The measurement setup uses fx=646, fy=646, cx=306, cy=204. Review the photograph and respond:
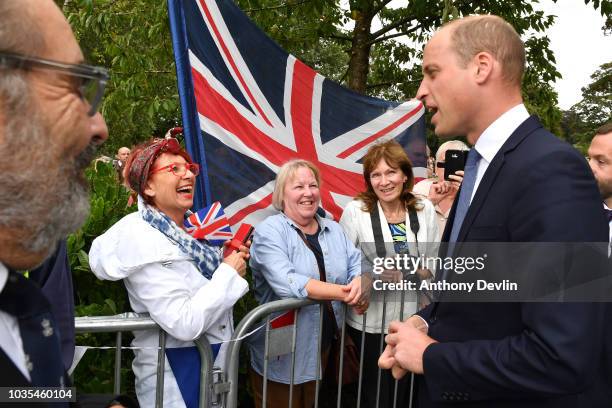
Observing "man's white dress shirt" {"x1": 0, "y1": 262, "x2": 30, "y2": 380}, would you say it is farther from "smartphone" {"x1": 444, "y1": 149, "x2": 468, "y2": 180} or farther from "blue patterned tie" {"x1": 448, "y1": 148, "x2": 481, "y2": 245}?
"smartphone" {"x1": 444, "y1": 149, "x2": 468, "y2": 180}

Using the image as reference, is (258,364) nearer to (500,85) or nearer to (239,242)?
(239,242)

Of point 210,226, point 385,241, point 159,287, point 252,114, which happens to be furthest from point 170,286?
point 252,114

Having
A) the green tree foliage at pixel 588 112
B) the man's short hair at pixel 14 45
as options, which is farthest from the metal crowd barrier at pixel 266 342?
the green tree foliage at pixel 588 112

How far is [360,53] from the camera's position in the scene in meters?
9.61

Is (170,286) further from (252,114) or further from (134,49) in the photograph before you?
(134,49)

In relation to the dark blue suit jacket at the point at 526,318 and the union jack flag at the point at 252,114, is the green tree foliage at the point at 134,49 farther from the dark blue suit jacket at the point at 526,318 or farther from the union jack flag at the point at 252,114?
the dark blue suit jacket at the point at 526,318

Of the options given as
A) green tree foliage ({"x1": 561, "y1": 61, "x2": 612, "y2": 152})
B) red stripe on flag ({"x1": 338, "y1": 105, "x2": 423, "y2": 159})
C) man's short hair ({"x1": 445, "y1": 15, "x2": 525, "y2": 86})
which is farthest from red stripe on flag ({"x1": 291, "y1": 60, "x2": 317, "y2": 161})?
green tree foliage ({"x1": 561, "y1": 61, "x2": 612, "y2": 152})

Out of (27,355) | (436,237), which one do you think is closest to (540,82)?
(436,237)

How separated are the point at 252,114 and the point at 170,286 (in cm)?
201

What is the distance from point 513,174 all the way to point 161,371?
5.82 feet

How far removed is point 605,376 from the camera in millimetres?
2150

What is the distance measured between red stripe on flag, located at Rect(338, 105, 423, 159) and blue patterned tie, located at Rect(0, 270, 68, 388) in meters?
4.34

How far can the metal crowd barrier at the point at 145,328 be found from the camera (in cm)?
260

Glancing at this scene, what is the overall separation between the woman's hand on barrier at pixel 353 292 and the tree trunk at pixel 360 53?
254 inches
